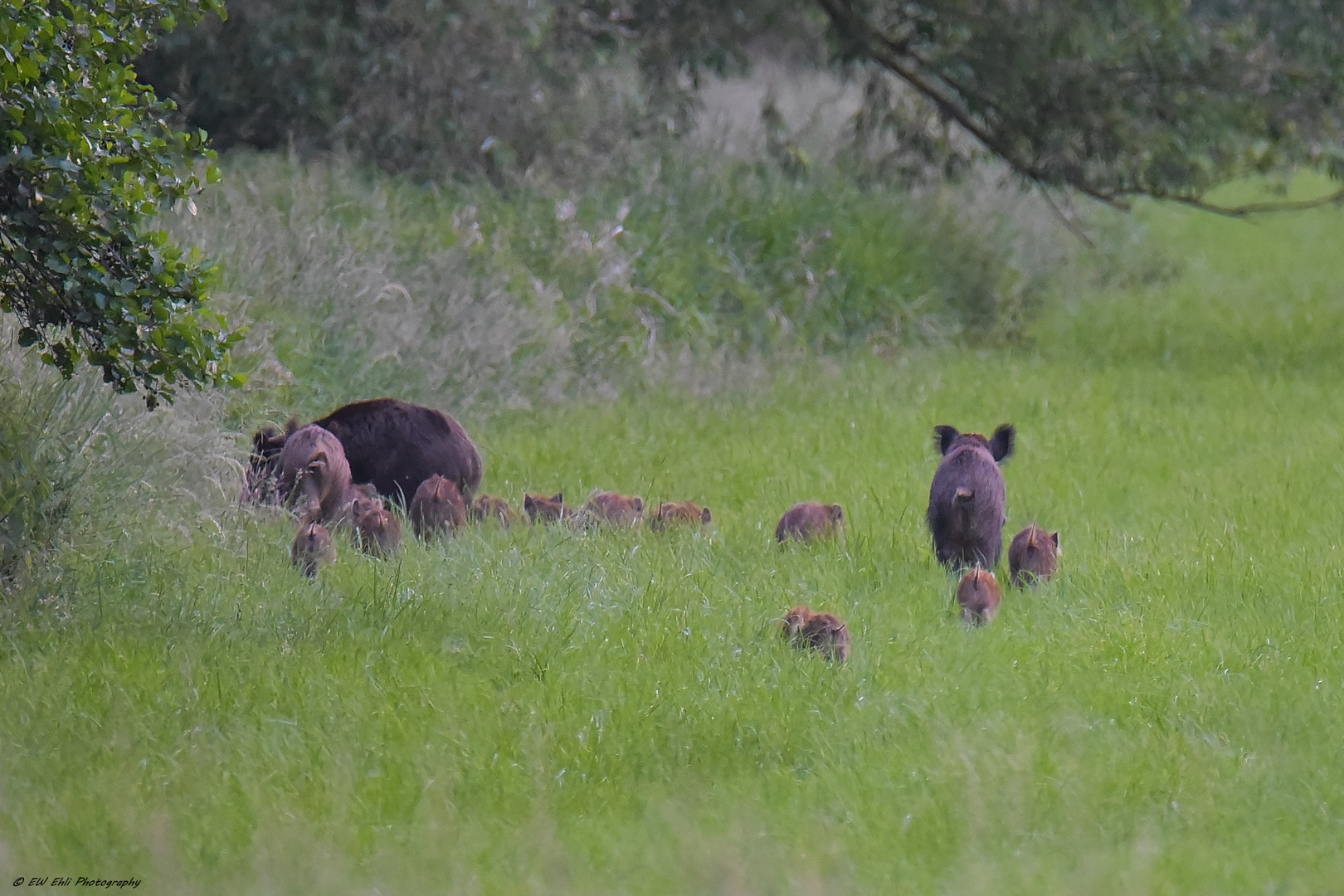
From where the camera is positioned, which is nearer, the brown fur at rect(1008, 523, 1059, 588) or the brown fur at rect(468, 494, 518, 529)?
the brown fur at rect(1008, 523, 1059, 588)

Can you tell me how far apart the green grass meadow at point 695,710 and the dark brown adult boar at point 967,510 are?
155 mm

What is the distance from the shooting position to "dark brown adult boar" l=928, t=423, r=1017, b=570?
6.85 meters

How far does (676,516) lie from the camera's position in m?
7.79

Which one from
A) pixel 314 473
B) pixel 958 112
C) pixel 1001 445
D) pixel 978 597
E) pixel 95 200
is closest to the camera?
pixel 95 200

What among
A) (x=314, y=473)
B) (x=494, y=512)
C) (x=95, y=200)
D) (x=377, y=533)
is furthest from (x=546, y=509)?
(x=95, y=200)

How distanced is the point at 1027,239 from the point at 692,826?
1473cm

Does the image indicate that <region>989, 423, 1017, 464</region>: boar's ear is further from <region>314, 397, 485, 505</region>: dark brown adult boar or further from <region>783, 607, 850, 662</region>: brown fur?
<region>314, 397, 485, 505</region>: dark brown adult boar

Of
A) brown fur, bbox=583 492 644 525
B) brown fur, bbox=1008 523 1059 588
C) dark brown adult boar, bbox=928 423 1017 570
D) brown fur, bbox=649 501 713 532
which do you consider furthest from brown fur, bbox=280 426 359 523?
brown fur, bbox=1008 523 1059 588

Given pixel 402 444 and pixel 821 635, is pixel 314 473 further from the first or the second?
pixel 821 635

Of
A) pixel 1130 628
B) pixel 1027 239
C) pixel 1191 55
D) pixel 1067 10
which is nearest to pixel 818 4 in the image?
pixel 1067 10

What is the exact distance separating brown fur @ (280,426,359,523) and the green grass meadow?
7.3 inches

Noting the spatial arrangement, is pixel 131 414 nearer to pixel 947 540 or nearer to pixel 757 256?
pixel 947 540

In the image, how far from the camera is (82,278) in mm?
5480

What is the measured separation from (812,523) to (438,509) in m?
1.73
